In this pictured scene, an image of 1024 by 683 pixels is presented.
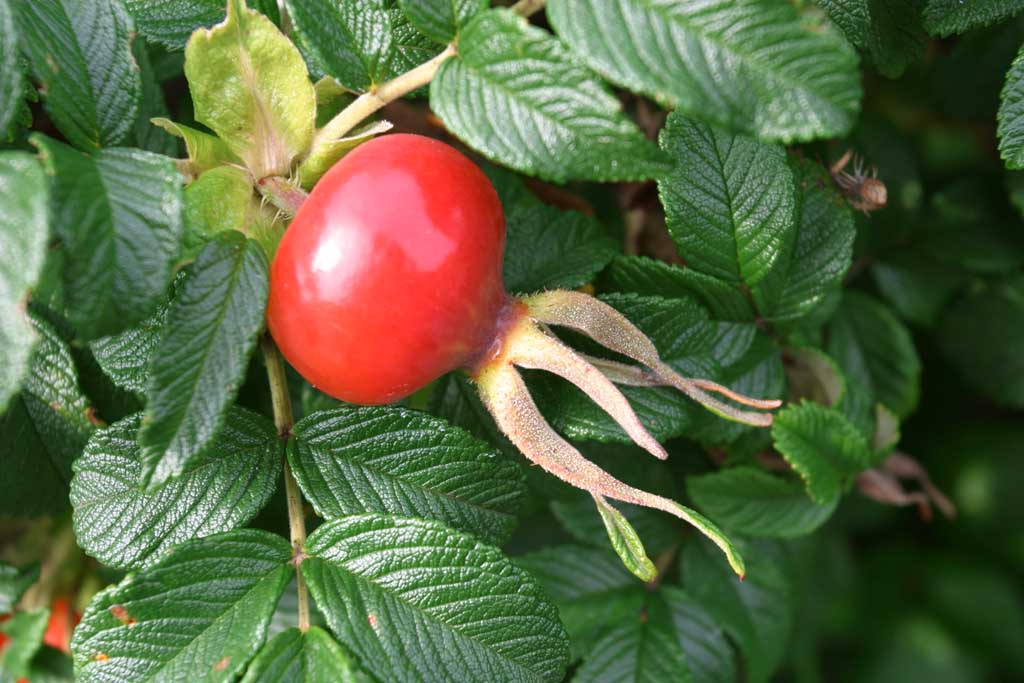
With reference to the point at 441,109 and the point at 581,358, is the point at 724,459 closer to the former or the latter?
the point at 581,358

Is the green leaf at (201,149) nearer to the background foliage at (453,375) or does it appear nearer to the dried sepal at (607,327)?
the background foliage at (453,375)

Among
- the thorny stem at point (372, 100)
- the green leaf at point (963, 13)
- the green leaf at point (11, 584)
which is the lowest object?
the green leaf at point (11, 584)

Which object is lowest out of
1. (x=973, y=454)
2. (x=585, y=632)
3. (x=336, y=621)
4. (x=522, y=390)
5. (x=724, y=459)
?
(x=973, y=454)

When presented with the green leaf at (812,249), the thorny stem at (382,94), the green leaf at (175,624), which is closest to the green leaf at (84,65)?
the thorny stem at (382,94)

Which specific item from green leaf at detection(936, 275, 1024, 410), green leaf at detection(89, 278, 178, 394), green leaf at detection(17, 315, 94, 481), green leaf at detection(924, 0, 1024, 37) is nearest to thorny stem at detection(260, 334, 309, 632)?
green leaf at detection(89, 278, 178, 394)

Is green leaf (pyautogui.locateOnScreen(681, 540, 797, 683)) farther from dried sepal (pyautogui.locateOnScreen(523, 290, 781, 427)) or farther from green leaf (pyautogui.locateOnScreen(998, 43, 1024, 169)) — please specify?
green leaf (pyautogui.locateOnScreen(998, 43, 1024, 169))

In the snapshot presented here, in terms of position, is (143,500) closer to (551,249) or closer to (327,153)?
(327,153)

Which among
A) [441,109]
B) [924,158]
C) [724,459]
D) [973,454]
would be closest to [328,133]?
[441,109]

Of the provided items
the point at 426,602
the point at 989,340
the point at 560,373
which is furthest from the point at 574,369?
the point at 989,340
